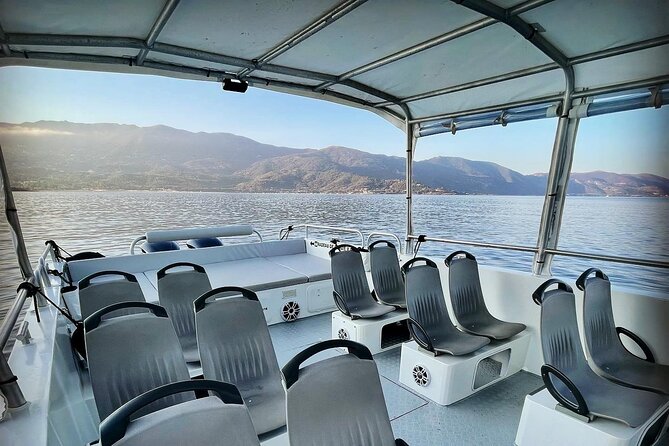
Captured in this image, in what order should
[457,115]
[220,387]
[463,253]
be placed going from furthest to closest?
[457,115], [463,253], [220,387]

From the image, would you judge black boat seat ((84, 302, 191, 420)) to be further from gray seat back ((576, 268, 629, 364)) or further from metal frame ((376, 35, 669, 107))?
metal frame ((376, 35, 669, 107))

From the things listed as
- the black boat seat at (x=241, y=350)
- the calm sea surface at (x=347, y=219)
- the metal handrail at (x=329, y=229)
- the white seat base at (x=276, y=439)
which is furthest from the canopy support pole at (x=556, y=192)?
the calm sea surface at (x=347, y=219)

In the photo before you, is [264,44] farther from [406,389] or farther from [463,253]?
[406,389]

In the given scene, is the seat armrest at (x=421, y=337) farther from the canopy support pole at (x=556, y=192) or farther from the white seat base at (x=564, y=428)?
the canopy support pole at (x=556, y=192)

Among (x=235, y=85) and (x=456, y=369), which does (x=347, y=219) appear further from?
(x=456, y=369)

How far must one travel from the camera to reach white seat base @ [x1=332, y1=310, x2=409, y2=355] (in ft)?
9.67

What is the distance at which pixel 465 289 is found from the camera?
9.68ft

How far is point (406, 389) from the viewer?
251 centimetres

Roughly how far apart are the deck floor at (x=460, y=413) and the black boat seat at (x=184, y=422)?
58.8 inches

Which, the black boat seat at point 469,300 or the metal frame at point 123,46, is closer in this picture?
the metal frame at point 123,46

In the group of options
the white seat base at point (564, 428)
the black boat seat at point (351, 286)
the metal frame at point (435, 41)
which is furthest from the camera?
the black boat seat at point (351, 286)

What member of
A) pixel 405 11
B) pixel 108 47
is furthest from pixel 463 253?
pixel 108 47

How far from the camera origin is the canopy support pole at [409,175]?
15.6 feet

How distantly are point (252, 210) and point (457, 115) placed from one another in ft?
51.3
